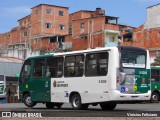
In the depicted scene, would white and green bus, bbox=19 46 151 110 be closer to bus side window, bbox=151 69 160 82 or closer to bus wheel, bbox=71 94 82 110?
bus wheel, bbox=71 94 82 110

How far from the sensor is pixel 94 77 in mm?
18859

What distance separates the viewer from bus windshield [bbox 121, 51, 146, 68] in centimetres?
1837

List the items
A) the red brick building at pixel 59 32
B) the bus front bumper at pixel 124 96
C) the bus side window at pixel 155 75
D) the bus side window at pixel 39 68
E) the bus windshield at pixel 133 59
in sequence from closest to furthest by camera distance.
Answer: the bus front bumper at pixel 124 96 < the bus windshield at pixel 133 59 < the bus side window at pixel 39 68 < the bus side window at pixel 155 75 < the red brick building at pixel 59 32

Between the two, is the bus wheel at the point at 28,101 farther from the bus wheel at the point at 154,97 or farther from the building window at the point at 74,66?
the bus wheel at the point at 154,97

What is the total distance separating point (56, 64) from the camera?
21.0 meters

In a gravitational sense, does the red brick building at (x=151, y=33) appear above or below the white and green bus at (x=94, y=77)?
above

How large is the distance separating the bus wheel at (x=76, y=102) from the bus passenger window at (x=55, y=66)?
1487 millimetres

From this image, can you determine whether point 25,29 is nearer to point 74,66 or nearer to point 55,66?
point 55,66

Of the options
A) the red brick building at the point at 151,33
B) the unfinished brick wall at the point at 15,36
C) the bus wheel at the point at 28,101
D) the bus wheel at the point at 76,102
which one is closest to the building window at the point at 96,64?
the bus wheel at the point at 76,102

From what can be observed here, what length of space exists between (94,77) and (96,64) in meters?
0.62

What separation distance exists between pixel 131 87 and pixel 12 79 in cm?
3093

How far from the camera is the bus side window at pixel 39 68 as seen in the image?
71.8 ft

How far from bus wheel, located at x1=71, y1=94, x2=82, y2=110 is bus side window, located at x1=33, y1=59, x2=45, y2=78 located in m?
2.62

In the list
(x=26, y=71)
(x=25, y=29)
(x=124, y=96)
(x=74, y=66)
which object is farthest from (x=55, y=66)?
(x=25, y=29)
